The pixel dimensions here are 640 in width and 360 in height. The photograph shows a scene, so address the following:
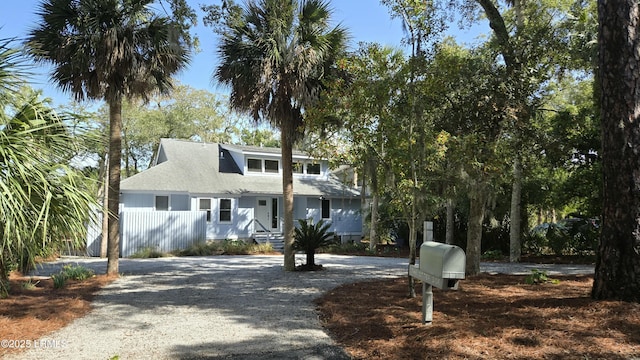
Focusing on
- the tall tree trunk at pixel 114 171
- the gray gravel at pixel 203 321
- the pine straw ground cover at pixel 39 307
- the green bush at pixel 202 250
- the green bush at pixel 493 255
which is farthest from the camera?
the green bush at pixel 202 250

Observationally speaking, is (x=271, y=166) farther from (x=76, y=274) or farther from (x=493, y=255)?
(x=76, y=274)

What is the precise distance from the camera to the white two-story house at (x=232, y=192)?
22.7 metres

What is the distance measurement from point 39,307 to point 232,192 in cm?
1641

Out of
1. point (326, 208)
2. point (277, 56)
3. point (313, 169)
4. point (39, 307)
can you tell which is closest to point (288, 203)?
point (277, 56)

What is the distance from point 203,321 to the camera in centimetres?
712

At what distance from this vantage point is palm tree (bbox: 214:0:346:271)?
1247 cm

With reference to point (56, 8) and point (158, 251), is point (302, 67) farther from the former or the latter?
point (158, 251)

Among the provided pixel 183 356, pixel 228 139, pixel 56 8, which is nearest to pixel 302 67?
pixel 56 8

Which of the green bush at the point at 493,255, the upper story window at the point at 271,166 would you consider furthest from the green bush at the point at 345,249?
the upper story window at the point at 271,166

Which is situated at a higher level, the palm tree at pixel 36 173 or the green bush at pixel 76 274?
the palm tree at pixel 36 173

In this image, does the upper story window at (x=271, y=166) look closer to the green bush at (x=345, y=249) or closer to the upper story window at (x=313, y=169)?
the upper story window at (x=313, y=169)

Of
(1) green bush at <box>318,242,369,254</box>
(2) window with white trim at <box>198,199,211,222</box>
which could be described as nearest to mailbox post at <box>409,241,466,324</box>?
(1) green bush at <box>318,242,369,254</box>

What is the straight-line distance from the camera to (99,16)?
11469 mm

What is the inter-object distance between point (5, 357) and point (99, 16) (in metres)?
8.85
